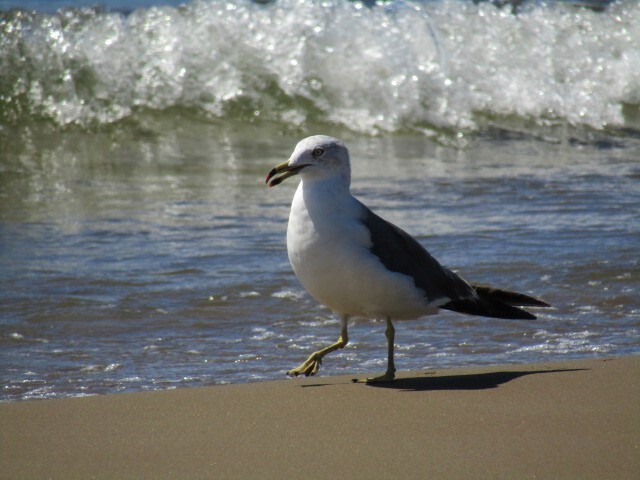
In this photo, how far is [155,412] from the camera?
3.57 m

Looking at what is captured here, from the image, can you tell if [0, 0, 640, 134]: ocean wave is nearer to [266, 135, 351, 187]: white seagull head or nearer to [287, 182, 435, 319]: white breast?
[266, 135, 351, 187]: white seagull head

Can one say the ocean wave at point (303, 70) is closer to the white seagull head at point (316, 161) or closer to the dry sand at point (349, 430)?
the white seagull head at point (316, 161)

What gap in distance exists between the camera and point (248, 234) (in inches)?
270

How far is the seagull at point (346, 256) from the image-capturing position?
3.99 metres

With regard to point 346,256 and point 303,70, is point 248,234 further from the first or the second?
point 303,70

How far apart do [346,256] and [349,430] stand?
85 cm

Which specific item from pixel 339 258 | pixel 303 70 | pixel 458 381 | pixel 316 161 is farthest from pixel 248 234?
pixel 303 70

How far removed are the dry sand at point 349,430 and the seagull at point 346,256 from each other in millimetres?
316

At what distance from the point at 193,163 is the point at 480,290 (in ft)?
18.5

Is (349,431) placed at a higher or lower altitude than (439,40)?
lower

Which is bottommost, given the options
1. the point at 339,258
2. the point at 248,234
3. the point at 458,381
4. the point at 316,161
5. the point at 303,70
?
the point at 458,381

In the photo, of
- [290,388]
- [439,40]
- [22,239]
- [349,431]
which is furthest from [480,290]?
[439,40]

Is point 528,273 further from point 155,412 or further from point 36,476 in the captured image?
point 36,476

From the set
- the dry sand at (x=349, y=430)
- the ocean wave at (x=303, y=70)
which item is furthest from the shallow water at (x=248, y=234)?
the dry sand at (x=349, y=430)
